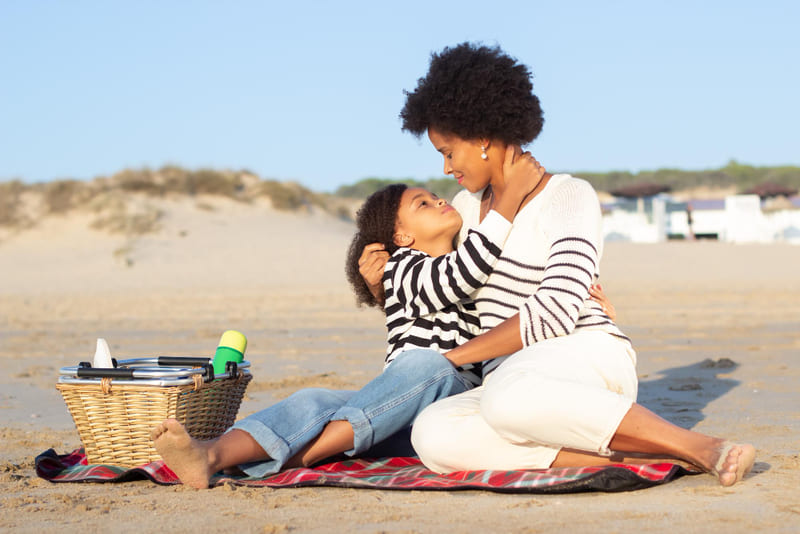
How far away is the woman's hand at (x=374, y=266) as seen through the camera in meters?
4.11

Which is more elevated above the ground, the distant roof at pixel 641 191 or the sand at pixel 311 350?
the distant roof at pixel 641 191

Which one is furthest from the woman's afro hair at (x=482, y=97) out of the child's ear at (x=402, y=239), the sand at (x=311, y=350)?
the sand at (x=311, y=350)

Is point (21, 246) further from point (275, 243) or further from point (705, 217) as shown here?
point (705, 217)

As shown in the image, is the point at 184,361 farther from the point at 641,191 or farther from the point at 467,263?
the point at 641,191

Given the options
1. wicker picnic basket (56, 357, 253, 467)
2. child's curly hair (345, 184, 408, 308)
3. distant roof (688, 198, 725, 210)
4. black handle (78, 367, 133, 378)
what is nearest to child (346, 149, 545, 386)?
child's curly hair (345, 184, 408, 308)

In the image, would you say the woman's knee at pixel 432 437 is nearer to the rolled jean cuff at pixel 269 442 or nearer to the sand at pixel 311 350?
the sand at pixel 311 350

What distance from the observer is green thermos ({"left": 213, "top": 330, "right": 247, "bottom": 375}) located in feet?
13.3

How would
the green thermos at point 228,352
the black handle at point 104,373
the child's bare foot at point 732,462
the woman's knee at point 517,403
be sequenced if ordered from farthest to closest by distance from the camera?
the green thermos at point 228,352
the black handle at point 104,373
the woman's knee at point 517,403
the child's bare foot at point 732,462

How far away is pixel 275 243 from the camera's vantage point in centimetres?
2628

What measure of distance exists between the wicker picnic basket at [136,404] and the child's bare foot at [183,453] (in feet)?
0.99

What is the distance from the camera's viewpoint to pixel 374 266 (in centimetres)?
412

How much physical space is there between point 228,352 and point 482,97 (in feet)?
5.01

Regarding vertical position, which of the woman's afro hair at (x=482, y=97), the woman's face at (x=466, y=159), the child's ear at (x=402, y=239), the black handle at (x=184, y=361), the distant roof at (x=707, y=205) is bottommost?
the distant roof at (x=707, y=205)

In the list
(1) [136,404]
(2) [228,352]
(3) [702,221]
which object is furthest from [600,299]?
(3) [702,221]
